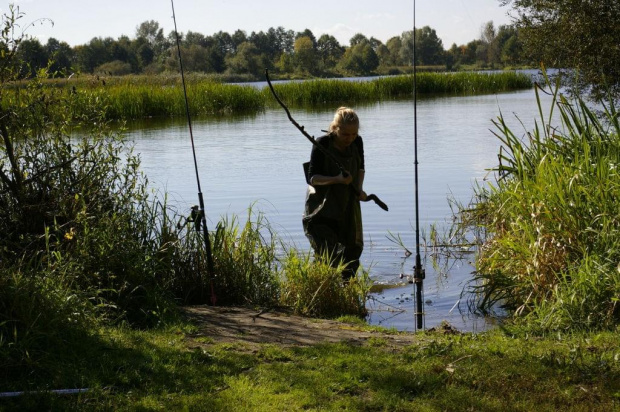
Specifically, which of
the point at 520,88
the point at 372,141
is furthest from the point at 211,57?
the point at 372,141

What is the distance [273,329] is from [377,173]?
10231mm

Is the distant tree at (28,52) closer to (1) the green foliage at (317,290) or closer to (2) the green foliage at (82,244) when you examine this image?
(2) the green foliage at (82,244)

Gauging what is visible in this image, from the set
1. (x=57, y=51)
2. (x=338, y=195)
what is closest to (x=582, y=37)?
(x=338, y=195)

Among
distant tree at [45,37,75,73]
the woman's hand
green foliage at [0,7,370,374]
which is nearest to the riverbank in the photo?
green foliage at [0,7,370,374]

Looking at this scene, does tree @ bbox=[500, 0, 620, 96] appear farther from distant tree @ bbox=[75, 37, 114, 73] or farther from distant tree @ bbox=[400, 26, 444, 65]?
distant tree @ bbox=[400, 26, 444, 65]

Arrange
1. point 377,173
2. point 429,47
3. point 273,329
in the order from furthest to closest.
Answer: point 429,47
point 377,173
point 273,329

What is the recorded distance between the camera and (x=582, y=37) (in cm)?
1622

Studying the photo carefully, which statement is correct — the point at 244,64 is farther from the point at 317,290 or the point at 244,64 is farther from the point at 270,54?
the point at 317,290

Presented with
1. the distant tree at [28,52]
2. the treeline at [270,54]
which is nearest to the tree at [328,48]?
the treeline at [270,54]

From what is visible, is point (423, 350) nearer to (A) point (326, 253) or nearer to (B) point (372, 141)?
(A) point (326, 253)

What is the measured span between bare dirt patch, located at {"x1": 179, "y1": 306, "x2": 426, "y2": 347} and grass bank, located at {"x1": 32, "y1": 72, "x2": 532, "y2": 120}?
2177cm

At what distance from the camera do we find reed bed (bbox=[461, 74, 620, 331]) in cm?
584

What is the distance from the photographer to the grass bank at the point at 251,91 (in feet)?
102

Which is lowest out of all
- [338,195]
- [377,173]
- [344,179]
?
[377,173]
